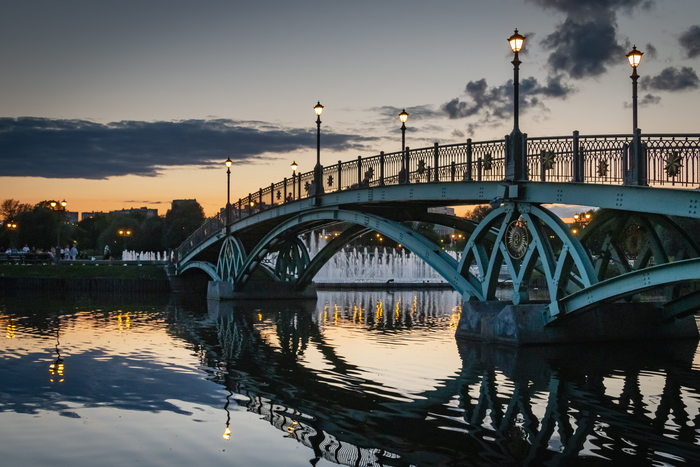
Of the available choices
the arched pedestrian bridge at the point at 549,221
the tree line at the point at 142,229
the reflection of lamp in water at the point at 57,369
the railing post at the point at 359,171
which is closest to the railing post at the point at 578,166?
the arched pedestrian bridge at the point at 549,221

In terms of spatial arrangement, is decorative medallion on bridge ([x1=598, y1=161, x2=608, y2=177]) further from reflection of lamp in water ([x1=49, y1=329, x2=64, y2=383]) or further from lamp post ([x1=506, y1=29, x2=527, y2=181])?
reflection of lamp in water ([x1=49, y1=329, x2=64, y2=383])

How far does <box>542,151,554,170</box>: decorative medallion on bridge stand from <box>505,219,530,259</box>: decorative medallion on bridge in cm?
172

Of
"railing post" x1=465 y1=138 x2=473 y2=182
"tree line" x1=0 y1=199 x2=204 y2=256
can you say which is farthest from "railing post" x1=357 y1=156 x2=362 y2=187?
"tree line" x1=0 y1=199 x2=204 y2=256

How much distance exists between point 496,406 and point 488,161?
1077 centimetres

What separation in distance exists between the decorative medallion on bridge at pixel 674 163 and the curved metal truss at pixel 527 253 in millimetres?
3303

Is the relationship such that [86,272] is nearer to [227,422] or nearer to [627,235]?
[627,235]

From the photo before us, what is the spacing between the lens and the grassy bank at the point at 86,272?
67.8 m

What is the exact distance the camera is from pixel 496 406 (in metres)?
13.7

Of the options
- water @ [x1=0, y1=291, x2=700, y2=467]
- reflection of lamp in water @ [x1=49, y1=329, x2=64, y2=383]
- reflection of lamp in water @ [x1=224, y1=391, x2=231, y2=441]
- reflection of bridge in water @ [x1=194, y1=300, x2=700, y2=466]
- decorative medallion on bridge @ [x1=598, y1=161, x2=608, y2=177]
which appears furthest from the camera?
decorative medallion on bridge @ [x1=598, y1=161, x2=608, y2=177]

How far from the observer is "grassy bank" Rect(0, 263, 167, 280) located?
222 ft

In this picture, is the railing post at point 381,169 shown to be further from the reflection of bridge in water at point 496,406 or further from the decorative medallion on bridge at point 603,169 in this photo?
the decorative medallion on bridge at point 603,169

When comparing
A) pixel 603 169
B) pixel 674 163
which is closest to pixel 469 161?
pixel 603 169

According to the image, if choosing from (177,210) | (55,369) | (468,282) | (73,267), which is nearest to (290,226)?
(468,282)

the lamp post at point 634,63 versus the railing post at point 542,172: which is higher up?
the lamp post at point 634,63
